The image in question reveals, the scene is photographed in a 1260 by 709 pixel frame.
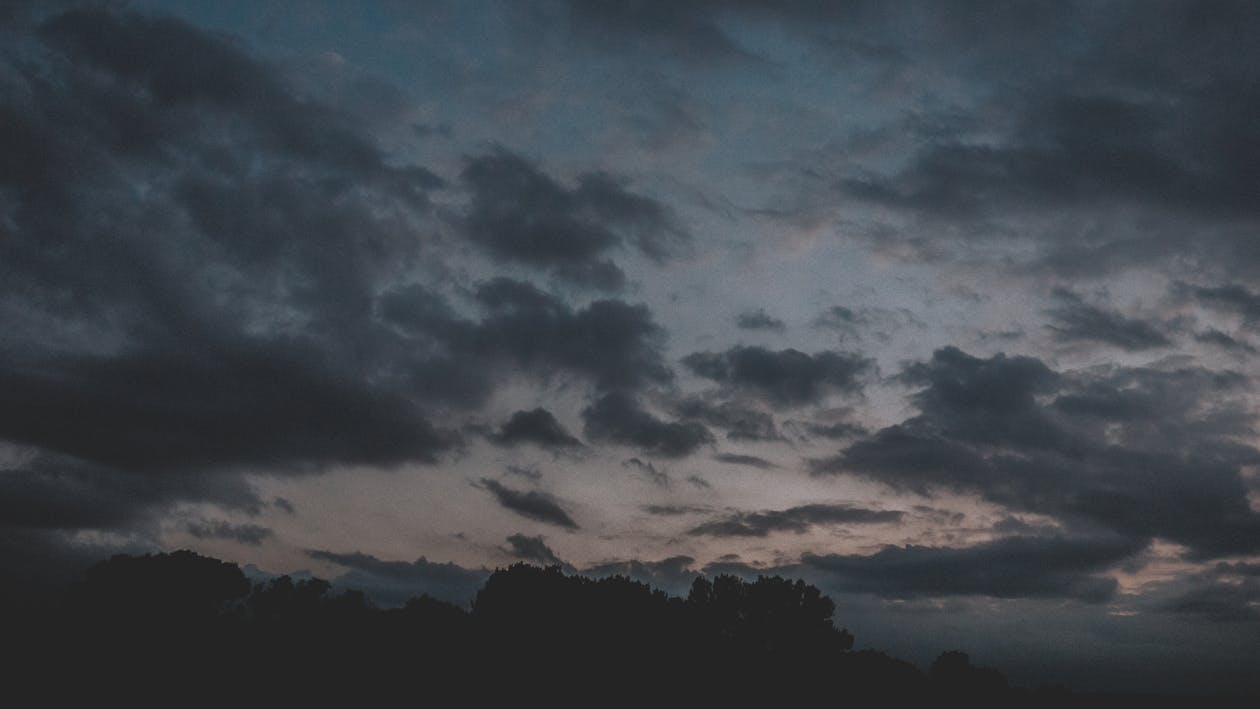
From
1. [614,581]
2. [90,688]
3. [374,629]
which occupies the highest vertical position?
[614,581]

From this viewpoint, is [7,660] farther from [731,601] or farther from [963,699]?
[963,699]

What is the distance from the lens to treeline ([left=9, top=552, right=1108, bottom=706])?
86.6 metres

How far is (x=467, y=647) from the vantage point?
96.4 metres

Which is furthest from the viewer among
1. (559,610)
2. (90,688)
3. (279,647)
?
(559,610)

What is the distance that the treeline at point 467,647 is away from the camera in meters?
86.6

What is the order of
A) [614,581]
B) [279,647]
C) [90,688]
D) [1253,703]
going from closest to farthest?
[90,688] → [279,647] → [614,581] → [1253,703]

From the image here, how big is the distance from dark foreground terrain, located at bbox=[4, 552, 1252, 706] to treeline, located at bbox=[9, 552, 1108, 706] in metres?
0.20

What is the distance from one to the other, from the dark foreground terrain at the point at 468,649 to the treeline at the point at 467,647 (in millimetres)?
203

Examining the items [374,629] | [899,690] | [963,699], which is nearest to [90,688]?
[374,629]

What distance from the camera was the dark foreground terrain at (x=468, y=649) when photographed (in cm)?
8588

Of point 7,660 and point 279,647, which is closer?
point 7,660

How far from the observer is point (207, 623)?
11050cm

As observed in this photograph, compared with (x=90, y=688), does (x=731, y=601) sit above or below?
above

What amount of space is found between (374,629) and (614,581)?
30328 millimetres
